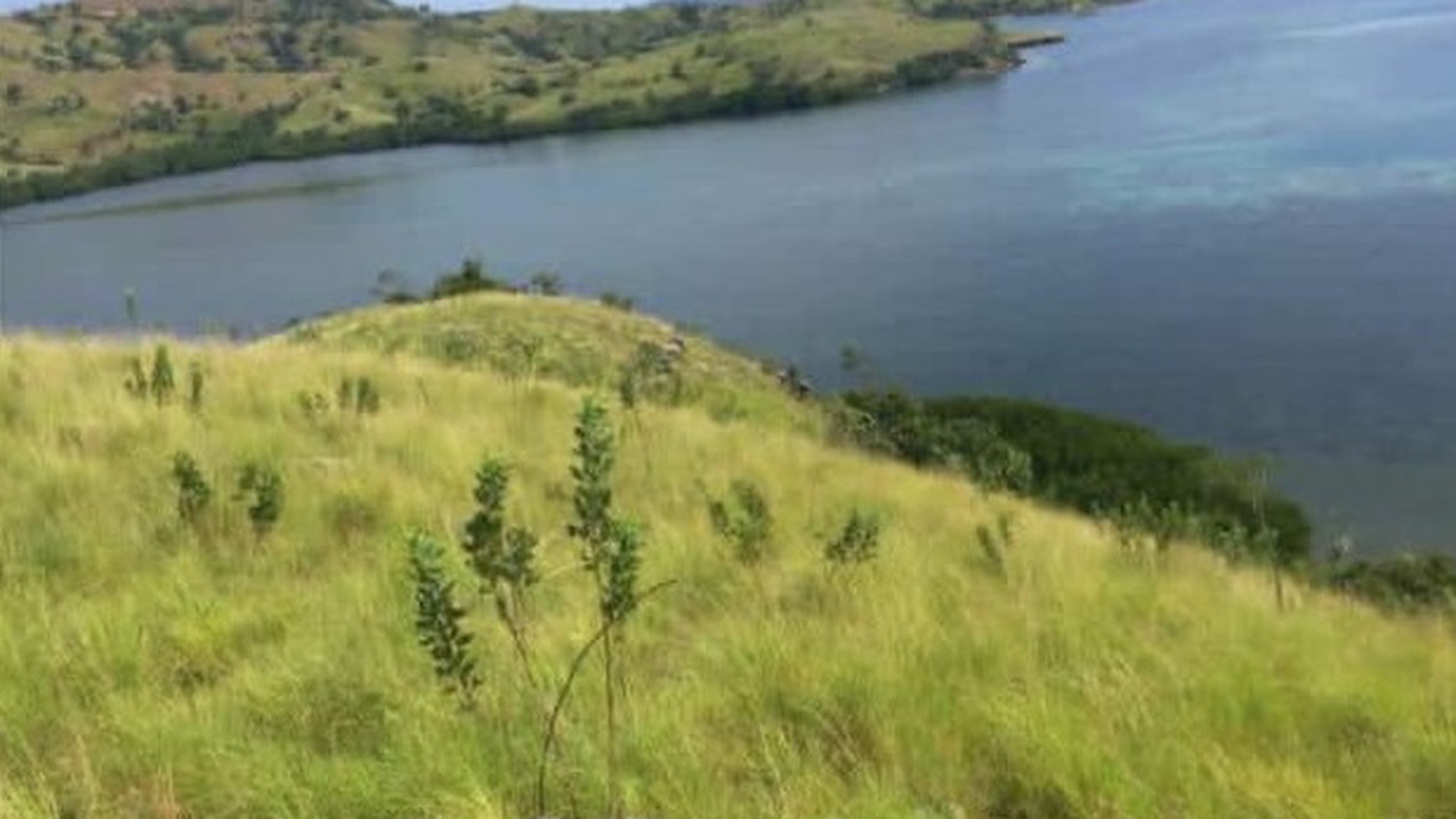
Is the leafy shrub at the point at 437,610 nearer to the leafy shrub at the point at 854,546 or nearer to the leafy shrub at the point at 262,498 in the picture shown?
the leafy shrub at the point at 854,546

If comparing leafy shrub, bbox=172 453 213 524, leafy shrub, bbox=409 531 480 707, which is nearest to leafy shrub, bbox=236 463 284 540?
leafy shrub, bbox=172 453 213 524

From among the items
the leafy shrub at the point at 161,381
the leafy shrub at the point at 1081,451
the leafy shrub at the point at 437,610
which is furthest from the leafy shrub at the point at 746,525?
the leafy shrub at the point at 1081,451

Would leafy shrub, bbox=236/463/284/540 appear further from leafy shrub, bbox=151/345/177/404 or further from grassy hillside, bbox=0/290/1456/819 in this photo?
leafy shrub, bbox=151/345/177/404

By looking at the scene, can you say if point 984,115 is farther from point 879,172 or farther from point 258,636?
point 258,636

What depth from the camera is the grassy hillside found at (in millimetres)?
3768

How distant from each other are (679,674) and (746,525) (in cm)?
230

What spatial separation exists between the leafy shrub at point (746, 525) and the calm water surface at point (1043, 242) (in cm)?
1514

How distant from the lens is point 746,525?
7066 millimetres

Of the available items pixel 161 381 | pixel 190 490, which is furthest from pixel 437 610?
pixel 161 381

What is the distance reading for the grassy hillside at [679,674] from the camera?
3.77 meters

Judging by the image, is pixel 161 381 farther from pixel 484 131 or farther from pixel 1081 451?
pixel 484 131

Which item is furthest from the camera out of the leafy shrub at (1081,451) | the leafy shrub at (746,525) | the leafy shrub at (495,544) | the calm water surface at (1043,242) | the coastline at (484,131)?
the coastline at (484,131)

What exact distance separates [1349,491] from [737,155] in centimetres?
8379

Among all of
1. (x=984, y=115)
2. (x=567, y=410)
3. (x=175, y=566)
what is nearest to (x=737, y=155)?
(x=984, y=115)
